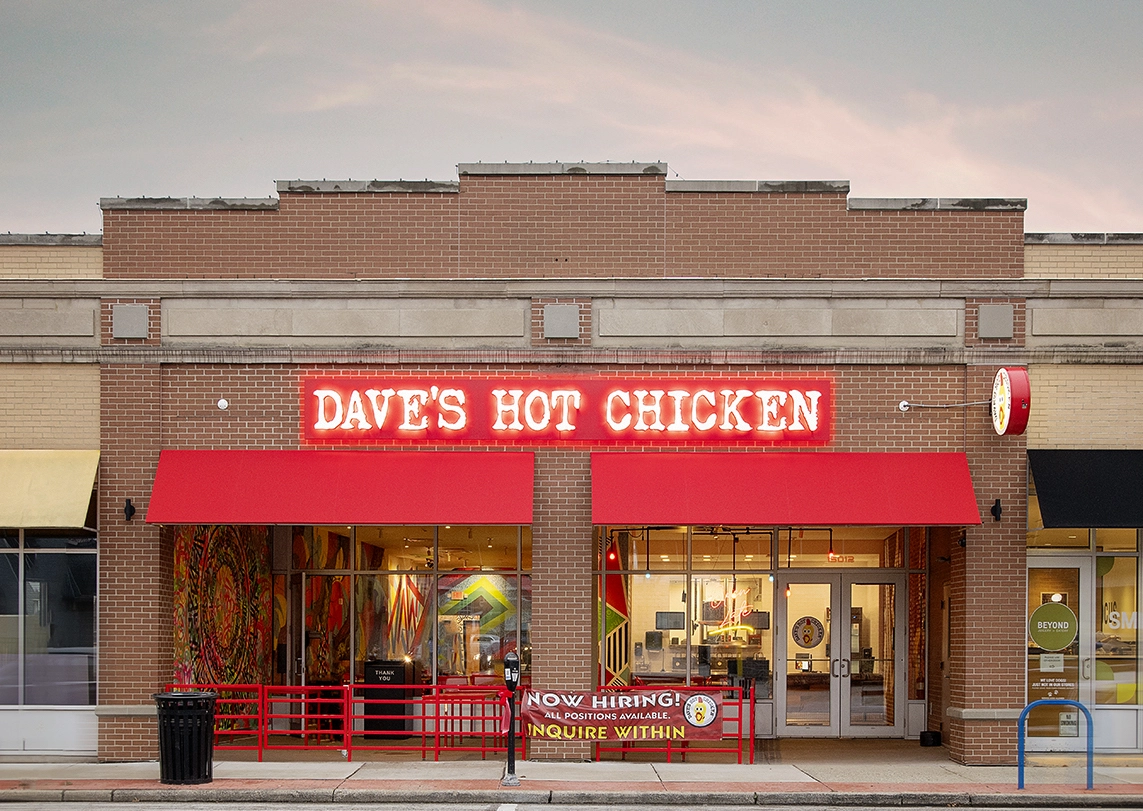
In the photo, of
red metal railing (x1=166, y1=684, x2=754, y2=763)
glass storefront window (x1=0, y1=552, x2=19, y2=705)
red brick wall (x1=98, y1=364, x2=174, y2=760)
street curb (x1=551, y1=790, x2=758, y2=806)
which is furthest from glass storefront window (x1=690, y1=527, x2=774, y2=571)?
glass storefront window (x1=0, y1=552, x2=19, y2=705)

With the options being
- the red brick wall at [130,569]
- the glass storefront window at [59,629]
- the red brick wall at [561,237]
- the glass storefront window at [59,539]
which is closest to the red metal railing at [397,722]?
the red brick wall at [130,569]

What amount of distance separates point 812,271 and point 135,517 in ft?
32.5

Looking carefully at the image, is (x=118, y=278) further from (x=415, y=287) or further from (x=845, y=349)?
(x=845, y=349)

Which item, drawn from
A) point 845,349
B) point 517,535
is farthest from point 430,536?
point 845,349

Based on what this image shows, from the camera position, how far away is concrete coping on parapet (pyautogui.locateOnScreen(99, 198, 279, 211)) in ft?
53.5

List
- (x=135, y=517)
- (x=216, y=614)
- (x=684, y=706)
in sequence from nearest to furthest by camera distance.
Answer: (x=684, y=706)
(x=135, y=517)
(x=216, y=614)

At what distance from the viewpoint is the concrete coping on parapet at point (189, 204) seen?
1631cm

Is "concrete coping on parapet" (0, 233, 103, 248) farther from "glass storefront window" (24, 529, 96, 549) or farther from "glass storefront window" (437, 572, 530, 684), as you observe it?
"glass storefront window" (437, 572, 530, 684)

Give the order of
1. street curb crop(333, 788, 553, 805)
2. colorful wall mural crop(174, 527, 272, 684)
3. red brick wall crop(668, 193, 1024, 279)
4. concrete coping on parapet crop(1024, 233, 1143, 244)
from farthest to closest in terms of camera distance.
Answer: colorful wall mural crop(174, 527, 272, 684)
concrete coping on parapet crop(1024, 233, 1143, 244)
red brick wall crop(668, 193, 1024, 279)
street curb crop(333, 788, 553, 805)

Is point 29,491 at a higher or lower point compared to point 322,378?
lower

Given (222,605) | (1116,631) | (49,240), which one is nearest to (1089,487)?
(1116,631)

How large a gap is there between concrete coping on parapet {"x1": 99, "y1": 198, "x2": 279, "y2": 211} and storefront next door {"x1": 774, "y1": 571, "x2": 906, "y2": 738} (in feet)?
31.3

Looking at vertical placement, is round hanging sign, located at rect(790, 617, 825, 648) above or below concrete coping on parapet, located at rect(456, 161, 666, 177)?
below

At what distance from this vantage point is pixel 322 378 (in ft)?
52.9
